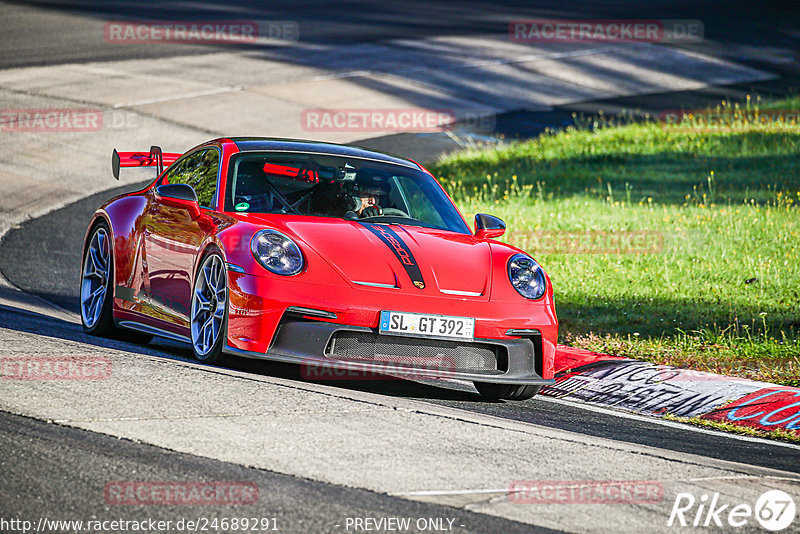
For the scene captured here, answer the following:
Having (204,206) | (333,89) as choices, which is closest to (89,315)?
(204,206)

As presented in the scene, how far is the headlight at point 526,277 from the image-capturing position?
6.88m

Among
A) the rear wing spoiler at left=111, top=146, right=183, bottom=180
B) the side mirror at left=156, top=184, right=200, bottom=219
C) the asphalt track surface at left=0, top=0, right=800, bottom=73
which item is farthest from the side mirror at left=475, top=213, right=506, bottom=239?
the asphalt track surface at left=0, top=0, right=800, bottom=73

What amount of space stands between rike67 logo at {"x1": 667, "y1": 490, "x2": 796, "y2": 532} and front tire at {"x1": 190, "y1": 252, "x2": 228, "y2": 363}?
2871mm

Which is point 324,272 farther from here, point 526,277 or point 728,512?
point 728,512

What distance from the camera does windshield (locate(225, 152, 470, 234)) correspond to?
7379 mm

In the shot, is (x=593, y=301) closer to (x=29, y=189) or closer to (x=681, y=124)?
(x=29, y=189)

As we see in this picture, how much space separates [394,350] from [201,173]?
228cm

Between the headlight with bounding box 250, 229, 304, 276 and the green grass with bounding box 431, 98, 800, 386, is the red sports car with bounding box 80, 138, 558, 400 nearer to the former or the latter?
the headlight with bounding box 250, 229, 304, 276

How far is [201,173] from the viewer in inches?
309

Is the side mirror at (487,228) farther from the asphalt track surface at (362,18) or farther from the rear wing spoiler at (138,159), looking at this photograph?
the asphalt track surface at (362,18)

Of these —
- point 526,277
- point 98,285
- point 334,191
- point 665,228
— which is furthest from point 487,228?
point 665,228

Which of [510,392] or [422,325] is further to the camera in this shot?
[510,392]

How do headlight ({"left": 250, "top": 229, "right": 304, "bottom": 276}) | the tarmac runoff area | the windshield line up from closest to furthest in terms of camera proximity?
the tarmac runoff area, headlight ({"left": 250, "top": 229, "right": 304, "bottom": 276}), the windshield

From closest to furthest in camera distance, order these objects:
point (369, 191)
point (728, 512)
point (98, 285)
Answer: point (728, 512) < point (369, 191) < point (98, 285)
